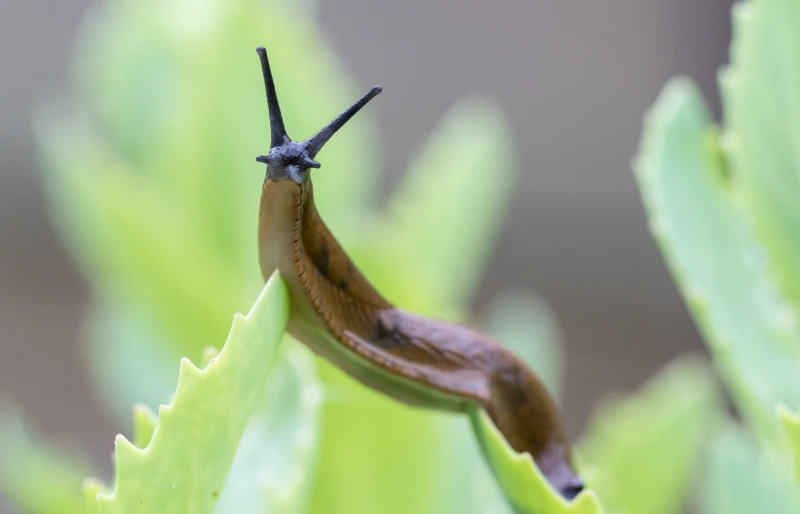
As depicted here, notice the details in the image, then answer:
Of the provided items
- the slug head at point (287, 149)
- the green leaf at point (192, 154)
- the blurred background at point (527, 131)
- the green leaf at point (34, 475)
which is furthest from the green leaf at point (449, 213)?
the blurred background at point (527, 131)

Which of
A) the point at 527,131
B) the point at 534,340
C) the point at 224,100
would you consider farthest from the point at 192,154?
the point at 527,131

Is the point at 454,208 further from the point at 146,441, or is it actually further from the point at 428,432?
the point at 146,441

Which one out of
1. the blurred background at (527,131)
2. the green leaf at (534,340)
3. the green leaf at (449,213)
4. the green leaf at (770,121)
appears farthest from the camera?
the blurred background at (527,131)

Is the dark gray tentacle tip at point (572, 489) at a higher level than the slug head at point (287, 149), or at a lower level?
→ lower

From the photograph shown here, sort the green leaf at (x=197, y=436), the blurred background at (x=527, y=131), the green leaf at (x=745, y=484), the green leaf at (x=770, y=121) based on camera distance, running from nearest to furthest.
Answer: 1. the green leaf at (x=197, y=436)
2. the green leaf at (x=770, y=121)
3. the green leaf at (x=745, y=484)
4. the blurred background at (x=527, y=131)

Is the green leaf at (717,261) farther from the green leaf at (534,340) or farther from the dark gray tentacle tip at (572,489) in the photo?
the green leaf at (534,340)

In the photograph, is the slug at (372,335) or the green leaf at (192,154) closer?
the slug at (372,335)

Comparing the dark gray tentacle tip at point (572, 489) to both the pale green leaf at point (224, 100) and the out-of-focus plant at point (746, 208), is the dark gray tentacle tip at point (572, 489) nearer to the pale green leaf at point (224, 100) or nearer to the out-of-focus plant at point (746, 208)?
the out-of-focus plant at point (746, 208)
